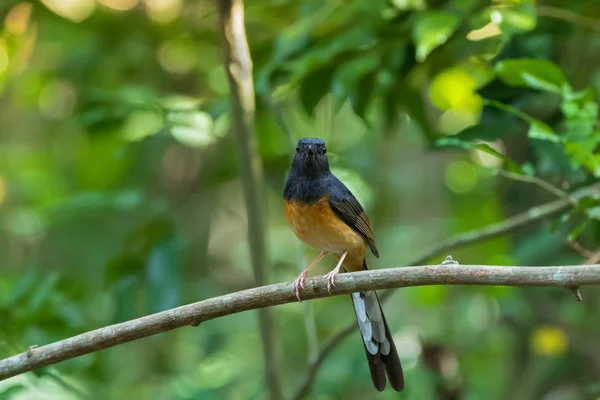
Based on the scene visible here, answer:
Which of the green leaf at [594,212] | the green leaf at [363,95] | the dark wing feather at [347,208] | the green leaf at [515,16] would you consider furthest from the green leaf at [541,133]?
the dark wing feather at [347,208]

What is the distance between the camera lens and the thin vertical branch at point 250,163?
13.2ft

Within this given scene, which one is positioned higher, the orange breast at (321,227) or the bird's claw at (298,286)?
the bird's claw at (298,286)

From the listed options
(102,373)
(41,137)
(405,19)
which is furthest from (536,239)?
(41,137)

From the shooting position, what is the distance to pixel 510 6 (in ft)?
12.3

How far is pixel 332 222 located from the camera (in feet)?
13.8

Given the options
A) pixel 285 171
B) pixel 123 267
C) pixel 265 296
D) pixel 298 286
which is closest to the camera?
pixel 265 296

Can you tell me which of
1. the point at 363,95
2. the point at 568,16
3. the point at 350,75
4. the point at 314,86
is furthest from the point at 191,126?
the point at 568,16

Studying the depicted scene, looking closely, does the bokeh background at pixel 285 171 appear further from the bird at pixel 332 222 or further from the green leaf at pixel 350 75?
the bird at pixel 332 222

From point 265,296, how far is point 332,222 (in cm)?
128

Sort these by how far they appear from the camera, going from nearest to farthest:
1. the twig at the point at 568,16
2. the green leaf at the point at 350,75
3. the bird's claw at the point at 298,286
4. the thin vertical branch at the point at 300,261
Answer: the bird's claw at the point at 298,286
the green leaf at the point at 350,75
the twig at the point at 568,16
the thin vertical branch at the point at 300,261

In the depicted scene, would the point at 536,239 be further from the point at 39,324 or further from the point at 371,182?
the point at 39,324

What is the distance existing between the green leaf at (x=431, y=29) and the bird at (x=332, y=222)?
3.23 ft

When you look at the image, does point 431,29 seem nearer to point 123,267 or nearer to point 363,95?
point 363,95

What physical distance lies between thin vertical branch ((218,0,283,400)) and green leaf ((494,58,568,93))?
1.39 m
